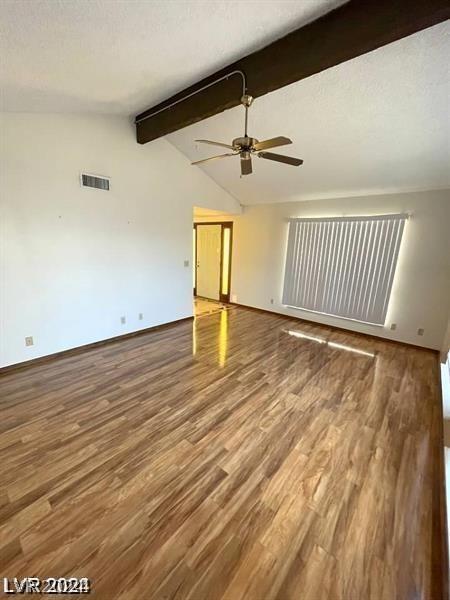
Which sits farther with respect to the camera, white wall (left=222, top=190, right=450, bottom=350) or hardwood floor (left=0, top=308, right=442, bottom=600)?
white wall (left=222, top=190, right=450, bottom=350)

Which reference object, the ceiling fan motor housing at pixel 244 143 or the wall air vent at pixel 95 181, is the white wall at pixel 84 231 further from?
the ceiling fan motor housing at pixel 244 143

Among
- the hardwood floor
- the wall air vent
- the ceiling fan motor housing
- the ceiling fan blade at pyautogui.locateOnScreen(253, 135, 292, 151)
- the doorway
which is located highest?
the ceiling fan motor housing

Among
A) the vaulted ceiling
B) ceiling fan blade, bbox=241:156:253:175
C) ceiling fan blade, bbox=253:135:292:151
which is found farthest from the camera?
ceiling fan blade, bbox=241:156:253:175

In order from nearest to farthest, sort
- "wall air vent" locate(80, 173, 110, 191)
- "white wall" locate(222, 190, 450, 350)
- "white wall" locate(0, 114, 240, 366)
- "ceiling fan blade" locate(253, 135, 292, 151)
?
1. "ceiling fan blade" locate(253, 135, 292, 151)
2. "white wall" locate(0, 114, 240, 366)
3. "wall air vent" locate(80, 173, 110, 191)
4. "white wall" locate(222, 190, 450, 350)

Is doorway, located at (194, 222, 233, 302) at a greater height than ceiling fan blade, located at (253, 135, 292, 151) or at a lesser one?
lesser

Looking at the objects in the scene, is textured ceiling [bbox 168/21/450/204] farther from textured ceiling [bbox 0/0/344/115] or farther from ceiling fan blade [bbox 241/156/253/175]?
ceiling fan blade [bbox 241/156/253/175]

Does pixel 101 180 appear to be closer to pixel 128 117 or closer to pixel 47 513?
pixel 128 117

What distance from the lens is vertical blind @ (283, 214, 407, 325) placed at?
412 centimetres

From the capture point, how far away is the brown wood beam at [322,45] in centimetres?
154

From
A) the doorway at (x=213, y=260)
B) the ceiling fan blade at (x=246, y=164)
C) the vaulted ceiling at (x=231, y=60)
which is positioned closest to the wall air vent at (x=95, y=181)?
the vaulted ceiling at (x=231, y=60)

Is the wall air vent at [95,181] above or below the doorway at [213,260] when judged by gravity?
above

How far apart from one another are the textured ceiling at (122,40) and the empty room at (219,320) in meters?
0.02

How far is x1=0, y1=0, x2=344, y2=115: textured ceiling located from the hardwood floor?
2.69 metres

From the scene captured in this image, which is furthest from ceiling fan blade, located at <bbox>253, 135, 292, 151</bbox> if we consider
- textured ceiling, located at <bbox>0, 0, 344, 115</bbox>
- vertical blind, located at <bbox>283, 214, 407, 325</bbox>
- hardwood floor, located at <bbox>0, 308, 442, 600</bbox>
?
vertical blind, located at <bbox>283, 214, 407, 325</bbox>
